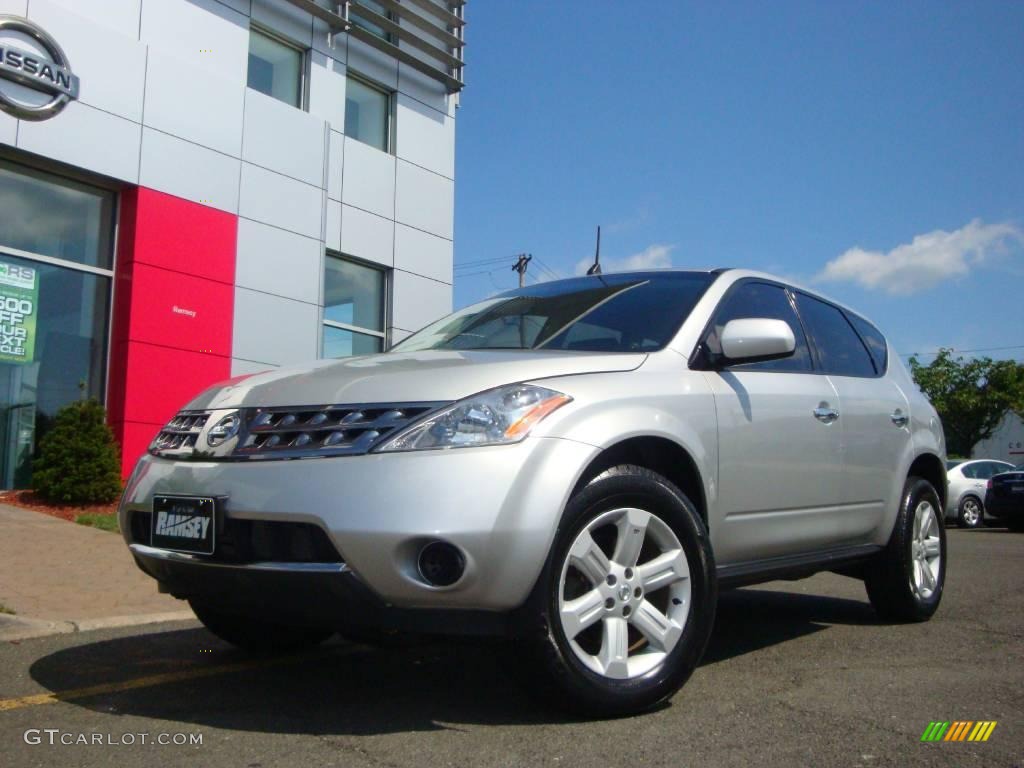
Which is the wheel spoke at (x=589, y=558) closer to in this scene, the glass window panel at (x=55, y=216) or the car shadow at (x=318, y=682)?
the car shadow at (x=318, y=682)

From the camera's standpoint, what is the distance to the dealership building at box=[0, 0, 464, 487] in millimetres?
11648

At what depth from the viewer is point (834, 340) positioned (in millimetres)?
5035

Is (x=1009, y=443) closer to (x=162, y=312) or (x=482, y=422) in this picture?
(x=162, y=312)

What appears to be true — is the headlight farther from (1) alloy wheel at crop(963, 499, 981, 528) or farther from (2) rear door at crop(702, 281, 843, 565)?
(1) alloy wheel at crop(963, 499, 981, 528)

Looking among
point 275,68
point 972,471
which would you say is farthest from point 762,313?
point 972,471

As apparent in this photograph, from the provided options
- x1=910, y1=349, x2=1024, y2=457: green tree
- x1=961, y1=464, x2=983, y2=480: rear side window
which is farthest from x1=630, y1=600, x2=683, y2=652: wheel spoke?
x1=910, y1=349, x2=1024, y2=457: green tree

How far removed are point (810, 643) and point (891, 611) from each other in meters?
0.81

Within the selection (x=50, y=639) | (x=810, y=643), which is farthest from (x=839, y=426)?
(x=50, y=639)

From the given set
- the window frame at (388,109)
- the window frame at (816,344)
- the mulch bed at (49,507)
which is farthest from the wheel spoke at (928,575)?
the window frame at (388,109)

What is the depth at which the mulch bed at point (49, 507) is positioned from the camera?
34.3 ft

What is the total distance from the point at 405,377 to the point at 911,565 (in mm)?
3308

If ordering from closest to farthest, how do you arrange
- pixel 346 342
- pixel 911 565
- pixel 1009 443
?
pixel 911 565, pixel 346 342, pixel 1009 443

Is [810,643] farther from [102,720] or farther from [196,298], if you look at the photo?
[196,298]

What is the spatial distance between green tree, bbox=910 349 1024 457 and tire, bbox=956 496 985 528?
97.6 feet
